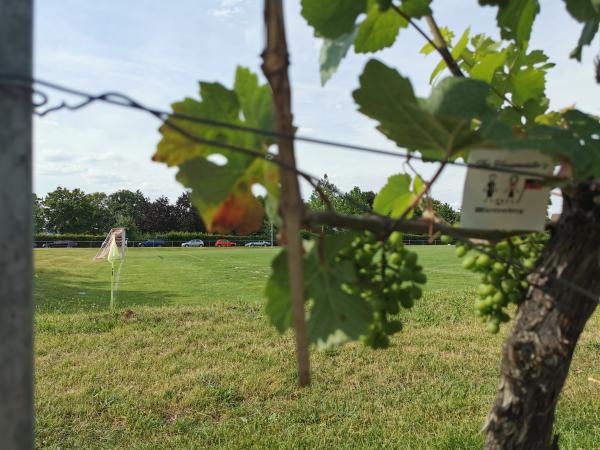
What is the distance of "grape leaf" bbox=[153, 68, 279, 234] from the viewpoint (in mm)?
902

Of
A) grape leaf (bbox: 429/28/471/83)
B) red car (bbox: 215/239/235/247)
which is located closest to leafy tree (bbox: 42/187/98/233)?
red car (bbox: 215/239/235/247)

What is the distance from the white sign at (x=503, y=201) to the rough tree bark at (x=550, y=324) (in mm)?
82

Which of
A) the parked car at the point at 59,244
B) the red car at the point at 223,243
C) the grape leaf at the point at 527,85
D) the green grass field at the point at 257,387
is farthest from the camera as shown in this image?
the red car at the point at 223,243

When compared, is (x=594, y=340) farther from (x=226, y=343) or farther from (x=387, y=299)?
(x=387, y=299)

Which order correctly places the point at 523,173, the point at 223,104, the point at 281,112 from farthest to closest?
the point at 523,173 < the point at 223,104 < the point at 281,112

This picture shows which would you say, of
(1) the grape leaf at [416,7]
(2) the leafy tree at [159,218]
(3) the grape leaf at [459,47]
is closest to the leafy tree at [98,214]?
(2) the leafy tree at [159,218]

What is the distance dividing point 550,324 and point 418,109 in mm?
607

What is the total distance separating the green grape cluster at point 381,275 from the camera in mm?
1079

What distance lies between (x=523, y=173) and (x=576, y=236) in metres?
0.22

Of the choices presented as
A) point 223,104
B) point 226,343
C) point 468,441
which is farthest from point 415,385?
point 223,104

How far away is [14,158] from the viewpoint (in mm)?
746

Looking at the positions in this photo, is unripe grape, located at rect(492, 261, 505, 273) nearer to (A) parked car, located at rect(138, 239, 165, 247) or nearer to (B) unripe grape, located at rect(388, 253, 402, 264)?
(B) unripe grape, located at rect(388, 253, 402, 264)

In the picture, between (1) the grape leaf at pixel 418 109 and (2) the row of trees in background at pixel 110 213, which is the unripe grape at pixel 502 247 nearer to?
(1) the grape leaf at pixel 418 109

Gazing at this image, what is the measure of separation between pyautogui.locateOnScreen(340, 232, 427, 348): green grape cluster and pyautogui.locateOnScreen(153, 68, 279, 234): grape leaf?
0.25 m
